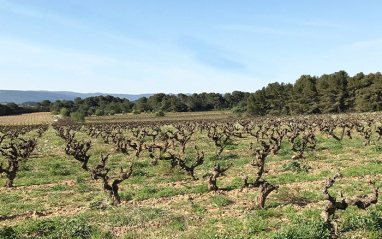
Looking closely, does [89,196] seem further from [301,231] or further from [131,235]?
[301,231]

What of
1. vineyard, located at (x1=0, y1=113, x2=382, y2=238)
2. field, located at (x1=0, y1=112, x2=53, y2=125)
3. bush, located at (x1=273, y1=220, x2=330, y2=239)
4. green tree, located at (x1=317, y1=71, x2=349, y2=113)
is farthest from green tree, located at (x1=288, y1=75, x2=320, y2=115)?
bush, located at (x1=273, y1=220, x2=330, y2=239)

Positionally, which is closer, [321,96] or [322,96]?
[322,96]

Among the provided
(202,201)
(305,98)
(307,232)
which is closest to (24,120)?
(305,98)

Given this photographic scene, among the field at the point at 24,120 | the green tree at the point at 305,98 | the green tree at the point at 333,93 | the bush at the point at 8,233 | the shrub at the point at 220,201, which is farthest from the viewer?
the field at the point at 24,120

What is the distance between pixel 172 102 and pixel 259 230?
153033 mm

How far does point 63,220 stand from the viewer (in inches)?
421

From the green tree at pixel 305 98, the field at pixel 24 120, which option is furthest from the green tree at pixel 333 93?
→ the field at pixel 24 120

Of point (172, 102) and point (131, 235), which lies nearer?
Result: point (131, 235)

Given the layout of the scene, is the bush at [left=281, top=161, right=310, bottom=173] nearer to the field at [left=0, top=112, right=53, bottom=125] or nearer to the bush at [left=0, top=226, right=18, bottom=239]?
the bush at [left=0, top=226, right=18, bottom=239]

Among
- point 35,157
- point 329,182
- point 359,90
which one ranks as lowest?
point 35,157

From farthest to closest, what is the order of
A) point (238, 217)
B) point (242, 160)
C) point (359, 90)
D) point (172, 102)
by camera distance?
1. point (172, 102)
2. point (359, 90)
3. point (242, 160)
4. point (238, 217)

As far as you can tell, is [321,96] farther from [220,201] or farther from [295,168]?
[220,201]

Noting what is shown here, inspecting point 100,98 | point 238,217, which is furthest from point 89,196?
point 100,98

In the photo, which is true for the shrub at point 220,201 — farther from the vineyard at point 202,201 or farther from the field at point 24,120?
the field at point 24,120
